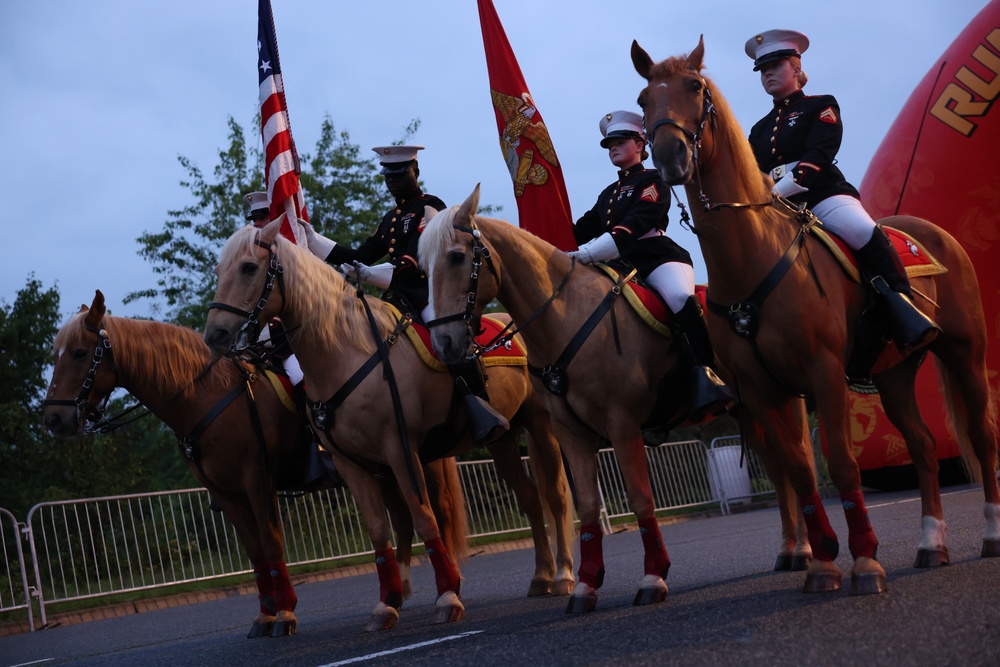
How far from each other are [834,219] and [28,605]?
389 inches

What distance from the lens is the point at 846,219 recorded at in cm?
664

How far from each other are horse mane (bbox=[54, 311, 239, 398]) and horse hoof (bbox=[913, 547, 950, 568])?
5.08 metres

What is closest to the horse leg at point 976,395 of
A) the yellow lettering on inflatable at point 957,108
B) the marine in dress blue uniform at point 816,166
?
the marine in dress blue uniform at point 816,166

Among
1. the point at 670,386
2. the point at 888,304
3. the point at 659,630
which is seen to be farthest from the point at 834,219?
the point at 659,630

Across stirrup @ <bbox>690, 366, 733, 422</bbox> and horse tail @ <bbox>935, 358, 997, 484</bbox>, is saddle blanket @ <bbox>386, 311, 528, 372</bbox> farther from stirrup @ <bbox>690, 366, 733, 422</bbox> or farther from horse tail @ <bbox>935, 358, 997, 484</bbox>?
horse tail @ <bbox>935, 358, 997, 484</bbox>

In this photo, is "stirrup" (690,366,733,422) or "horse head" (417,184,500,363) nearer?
"horse head" (417,184,500,363)

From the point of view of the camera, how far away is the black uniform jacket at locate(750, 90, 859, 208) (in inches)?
265

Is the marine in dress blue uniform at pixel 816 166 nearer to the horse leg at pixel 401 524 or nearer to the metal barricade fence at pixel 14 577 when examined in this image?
the horse leg at pixel 401 524

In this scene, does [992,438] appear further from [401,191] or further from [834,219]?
[401,191]

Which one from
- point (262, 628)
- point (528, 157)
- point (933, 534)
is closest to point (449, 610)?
point (262, 628)

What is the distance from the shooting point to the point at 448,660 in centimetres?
522

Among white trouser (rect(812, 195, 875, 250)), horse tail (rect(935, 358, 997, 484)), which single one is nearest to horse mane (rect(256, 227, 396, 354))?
white trouser (rect(812, 195, 875, 250))

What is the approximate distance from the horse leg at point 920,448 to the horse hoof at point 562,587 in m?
2.44

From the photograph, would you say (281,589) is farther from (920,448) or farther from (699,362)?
(920,448)
